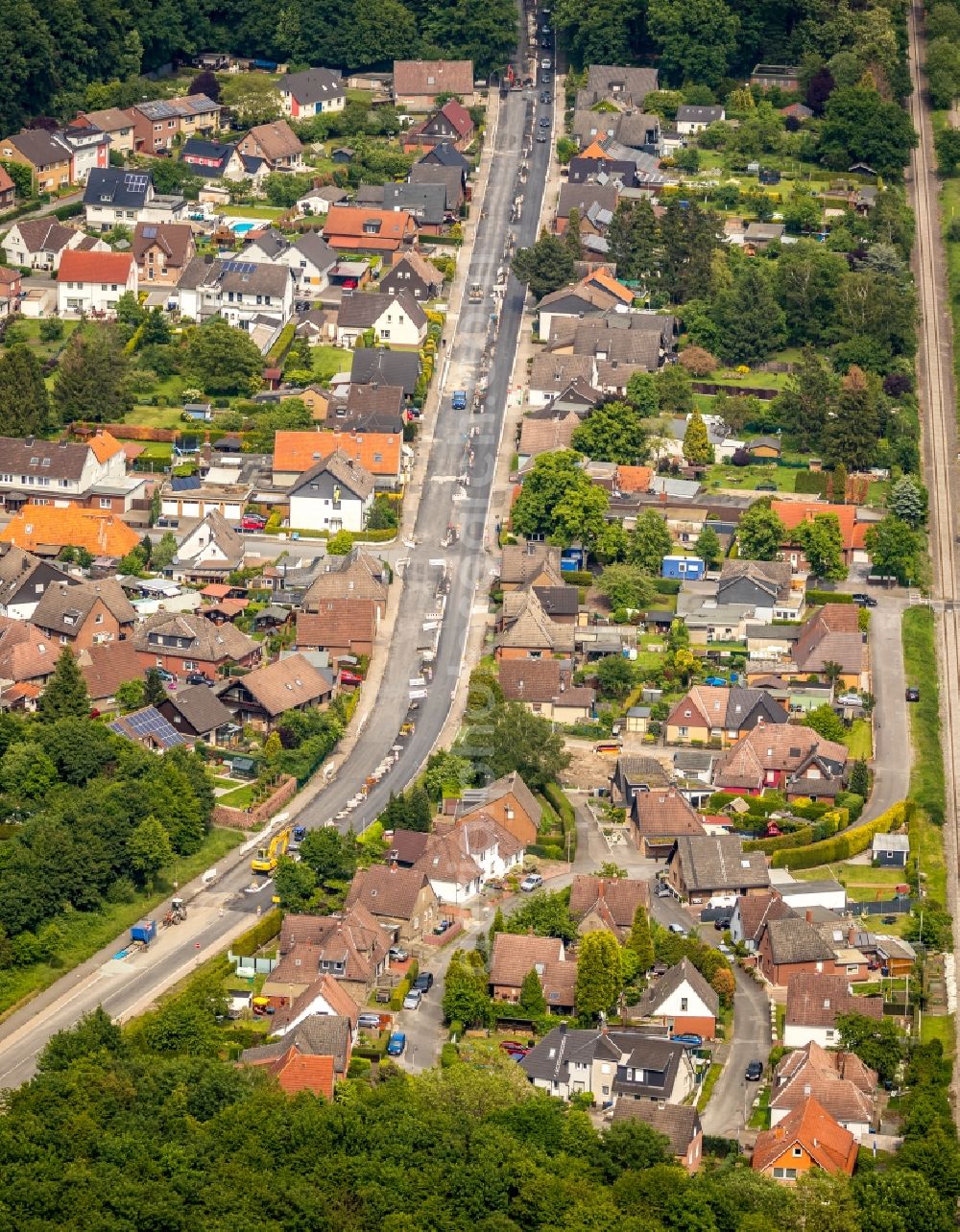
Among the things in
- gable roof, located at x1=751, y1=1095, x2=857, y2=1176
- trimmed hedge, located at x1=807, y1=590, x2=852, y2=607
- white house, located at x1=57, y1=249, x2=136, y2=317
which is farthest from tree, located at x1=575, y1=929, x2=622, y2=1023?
white house, located at x1=57, y1=249, x2=136, y2=317

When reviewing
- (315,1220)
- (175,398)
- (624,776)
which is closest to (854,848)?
(624,776)

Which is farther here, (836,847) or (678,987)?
(836,847)

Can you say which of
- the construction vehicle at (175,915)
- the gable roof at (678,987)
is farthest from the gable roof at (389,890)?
the gable roof at (678,987)

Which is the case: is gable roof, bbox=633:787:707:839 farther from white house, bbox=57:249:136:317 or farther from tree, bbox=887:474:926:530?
white house, bbox=57:249:136:317

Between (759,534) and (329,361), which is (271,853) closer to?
(759,534)

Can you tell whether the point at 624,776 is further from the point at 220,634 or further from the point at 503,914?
the point at 220,634

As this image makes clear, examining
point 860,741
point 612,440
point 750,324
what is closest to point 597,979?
point 860,741

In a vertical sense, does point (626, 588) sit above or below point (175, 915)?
above
